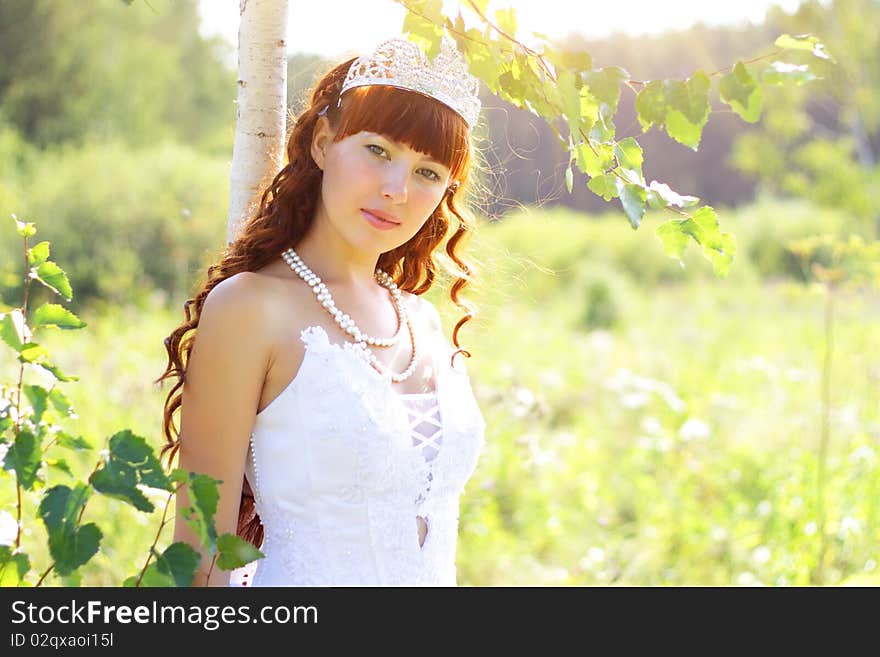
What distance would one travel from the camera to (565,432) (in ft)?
17.5

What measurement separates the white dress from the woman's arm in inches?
2.6

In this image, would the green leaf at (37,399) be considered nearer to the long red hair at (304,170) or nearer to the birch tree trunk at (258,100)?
the long red hair at (304,170)

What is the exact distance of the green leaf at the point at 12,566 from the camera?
102 centimetres

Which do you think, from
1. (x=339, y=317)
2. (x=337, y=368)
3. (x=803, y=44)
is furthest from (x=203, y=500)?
(x=803, y=44)

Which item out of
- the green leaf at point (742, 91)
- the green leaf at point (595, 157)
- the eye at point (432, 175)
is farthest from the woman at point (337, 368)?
the green leaf at point (742, 91)

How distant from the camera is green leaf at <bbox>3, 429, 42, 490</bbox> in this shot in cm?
97

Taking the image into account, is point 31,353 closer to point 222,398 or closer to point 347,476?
point 222,398

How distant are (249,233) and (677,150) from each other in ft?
72.5

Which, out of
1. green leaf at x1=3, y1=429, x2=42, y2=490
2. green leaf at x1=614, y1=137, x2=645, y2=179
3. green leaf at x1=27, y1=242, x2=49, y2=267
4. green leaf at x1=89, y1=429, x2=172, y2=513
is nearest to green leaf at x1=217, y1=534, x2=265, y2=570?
green leaf at x1=89, y1=429, x2=172, y2=513

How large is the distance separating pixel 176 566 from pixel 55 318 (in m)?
0.35

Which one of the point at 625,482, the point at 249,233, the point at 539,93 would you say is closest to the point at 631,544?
the point at 625,482

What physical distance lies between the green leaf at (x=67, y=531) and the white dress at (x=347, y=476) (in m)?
0.62

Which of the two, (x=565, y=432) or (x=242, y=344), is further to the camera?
(x=565, y=432)
